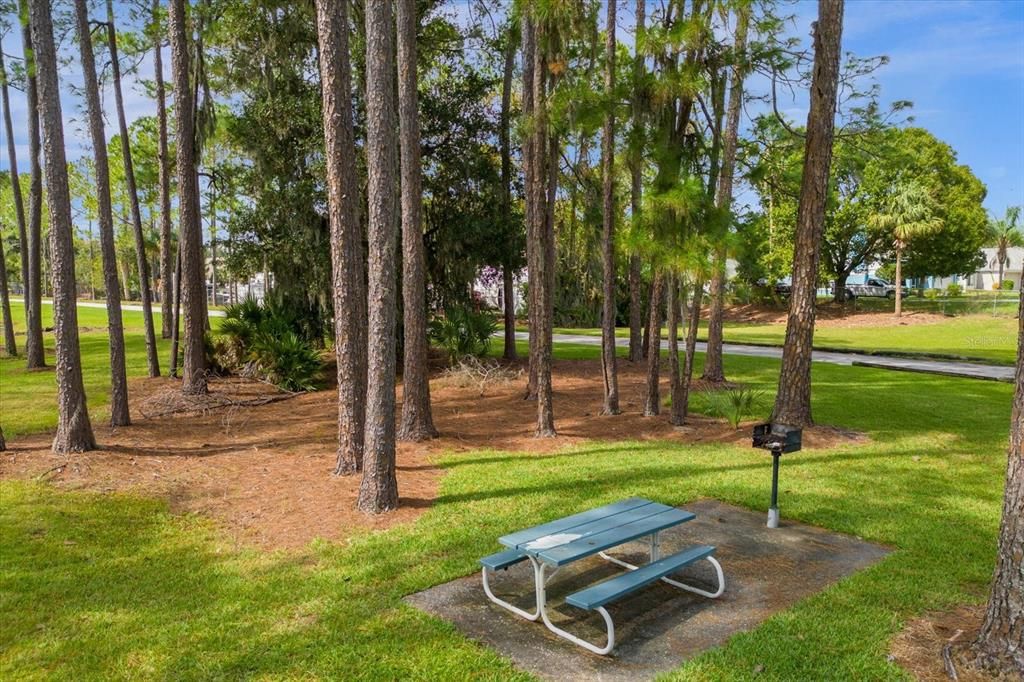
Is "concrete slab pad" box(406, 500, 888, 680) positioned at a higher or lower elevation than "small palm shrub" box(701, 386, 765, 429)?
lower

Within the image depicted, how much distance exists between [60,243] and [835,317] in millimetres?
34761

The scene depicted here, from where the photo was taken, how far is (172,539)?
554cm

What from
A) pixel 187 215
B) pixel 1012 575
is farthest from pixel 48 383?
pixel 1012 575

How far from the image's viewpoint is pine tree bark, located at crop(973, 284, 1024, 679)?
10.7 ft

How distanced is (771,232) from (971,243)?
32.6ft

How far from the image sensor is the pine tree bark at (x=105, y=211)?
30.4 ft

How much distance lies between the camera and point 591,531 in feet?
14.0

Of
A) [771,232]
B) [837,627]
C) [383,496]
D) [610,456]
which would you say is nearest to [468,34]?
[610,456]

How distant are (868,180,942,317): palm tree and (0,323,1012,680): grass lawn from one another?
2782 cm

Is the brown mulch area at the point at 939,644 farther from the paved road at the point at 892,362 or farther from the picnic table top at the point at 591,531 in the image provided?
the paved road at the point at 892,362

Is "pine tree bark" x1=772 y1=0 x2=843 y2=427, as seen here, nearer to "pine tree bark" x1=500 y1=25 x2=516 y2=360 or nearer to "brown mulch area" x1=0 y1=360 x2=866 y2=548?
"brown mulch area" x1=0 y1=360 x2=866 y2=548

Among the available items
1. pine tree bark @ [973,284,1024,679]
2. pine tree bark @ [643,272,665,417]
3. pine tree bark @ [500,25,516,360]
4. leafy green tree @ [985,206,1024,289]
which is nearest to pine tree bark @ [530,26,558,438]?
pine tree bark @ [643,272,665,417]

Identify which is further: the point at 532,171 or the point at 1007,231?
the point at 1007,231

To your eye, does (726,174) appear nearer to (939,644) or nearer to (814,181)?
(814,181)
